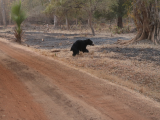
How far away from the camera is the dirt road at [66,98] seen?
4.51 m

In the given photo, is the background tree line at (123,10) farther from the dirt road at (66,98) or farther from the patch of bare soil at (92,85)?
the dirt road at (66,98)

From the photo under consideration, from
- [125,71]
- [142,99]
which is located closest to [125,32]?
[125,71]

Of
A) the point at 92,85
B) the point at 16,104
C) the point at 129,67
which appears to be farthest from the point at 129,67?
the point at 16,104

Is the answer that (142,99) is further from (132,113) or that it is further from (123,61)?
(123,61)

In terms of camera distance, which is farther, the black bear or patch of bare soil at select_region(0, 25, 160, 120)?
the black bear

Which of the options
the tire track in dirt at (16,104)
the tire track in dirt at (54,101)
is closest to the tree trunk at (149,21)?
the tire track in dirt at (54,101)

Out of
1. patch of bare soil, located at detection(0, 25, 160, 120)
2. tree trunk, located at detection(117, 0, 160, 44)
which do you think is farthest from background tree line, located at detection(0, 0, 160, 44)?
patch of bare soil, located at detection(0, 25, 160, 120)

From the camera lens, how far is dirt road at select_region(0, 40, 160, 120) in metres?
4.51

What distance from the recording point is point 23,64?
30.2 ft

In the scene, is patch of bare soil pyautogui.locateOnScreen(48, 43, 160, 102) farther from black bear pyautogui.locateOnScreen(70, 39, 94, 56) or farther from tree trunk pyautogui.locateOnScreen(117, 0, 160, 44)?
tree trunk pyautogui.locateOnScreen(117, 0, 160, 44)

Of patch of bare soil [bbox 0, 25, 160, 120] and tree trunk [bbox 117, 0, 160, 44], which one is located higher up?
tree trunk [bbox 117, 0, 160, 44]

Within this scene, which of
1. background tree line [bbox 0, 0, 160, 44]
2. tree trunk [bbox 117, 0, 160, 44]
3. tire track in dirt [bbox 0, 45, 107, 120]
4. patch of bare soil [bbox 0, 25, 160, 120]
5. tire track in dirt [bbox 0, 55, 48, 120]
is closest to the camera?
tire track in dirt [bbox 0, 55, 48, 120]

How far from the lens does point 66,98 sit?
5457 mm

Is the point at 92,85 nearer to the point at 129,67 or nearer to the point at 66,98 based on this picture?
the point at 66,98
